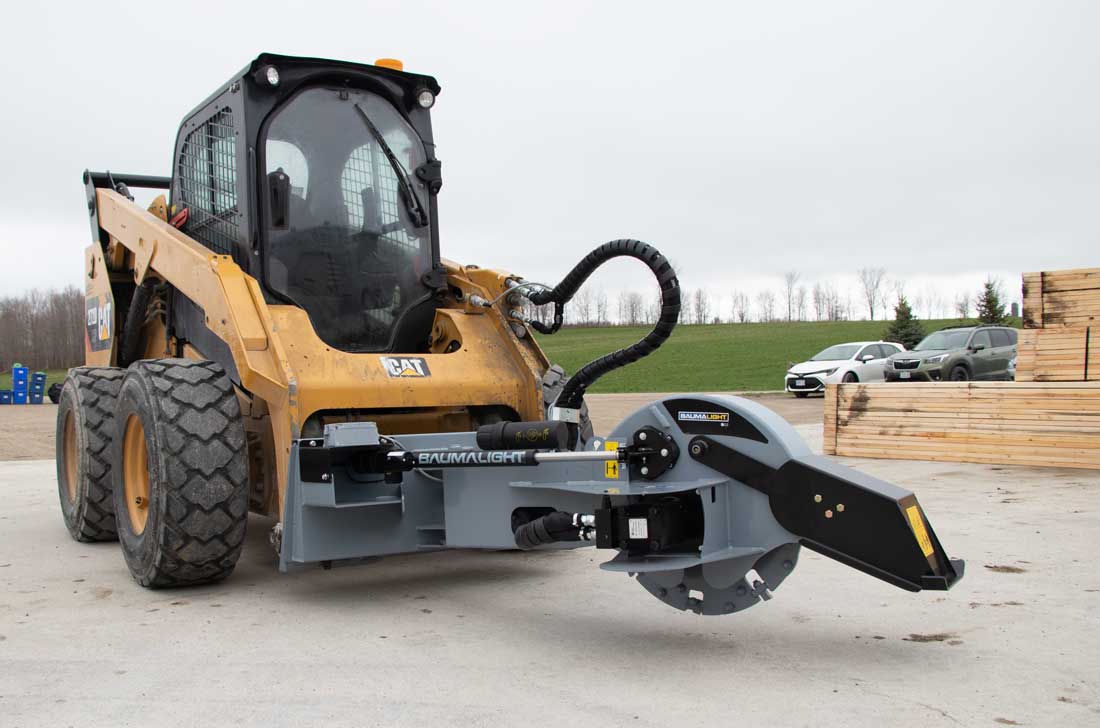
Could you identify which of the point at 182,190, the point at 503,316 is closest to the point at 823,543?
the point at 503,316

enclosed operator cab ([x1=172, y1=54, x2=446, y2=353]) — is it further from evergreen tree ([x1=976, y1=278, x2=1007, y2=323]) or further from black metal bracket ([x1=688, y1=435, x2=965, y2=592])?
evergreen tree ([x1=976, y1=278, x2=1007, y2=323])

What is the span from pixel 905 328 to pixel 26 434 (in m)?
33.1

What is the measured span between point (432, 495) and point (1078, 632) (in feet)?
9.26

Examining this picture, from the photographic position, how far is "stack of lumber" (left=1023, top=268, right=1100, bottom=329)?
397 inches

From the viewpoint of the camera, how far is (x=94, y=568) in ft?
18.9

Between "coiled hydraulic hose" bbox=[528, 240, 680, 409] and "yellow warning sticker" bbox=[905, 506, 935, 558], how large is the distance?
136cm

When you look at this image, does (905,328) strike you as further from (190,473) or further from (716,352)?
(190,473)

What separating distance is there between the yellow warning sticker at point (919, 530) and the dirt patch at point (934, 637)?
2.06 ft

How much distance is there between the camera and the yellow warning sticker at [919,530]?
137 inches

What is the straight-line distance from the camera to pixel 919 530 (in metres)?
3.51

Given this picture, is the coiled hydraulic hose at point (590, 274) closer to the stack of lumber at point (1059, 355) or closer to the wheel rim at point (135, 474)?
the wheel rim at point (135, 474)

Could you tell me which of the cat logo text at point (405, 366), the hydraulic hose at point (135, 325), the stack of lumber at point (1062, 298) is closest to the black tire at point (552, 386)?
the cat logo text at point (405, 366)

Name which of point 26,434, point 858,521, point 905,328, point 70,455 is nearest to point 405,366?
point 858,521

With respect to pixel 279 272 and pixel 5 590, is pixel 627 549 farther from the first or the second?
pixel 5 590
